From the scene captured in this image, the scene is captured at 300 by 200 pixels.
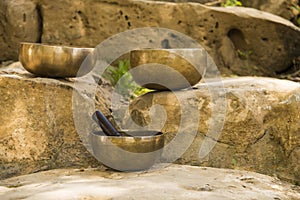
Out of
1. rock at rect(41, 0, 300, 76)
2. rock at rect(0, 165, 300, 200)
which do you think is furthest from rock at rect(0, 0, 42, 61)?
rock at rect(0, 165, 300, 200)

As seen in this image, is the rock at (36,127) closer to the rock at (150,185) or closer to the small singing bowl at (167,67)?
the rock at (150,185)

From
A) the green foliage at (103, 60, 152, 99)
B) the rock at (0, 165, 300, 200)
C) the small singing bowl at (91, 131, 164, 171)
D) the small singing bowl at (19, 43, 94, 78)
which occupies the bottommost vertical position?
the rock at (0, 165, 300, 200)

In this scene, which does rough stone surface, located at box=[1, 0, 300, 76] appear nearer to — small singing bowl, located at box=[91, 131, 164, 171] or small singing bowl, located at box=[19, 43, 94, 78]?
small singing bowl, located at box=[19, 43, 94, 78]

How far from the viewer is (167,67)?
3.90m

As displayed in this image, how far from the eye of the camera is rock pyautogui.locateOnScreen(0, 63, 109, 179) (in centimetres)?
352

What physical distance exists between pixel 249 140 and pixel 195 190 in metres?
1.28

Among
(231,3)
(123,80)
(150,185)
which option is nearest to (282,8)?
(231,3)

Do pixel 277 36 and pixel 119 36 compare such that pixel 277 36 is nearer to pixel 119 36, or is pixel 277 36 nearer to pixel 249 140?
pixel 119 36

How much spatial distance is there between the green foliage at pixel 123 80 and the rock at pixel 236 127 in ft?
7.00

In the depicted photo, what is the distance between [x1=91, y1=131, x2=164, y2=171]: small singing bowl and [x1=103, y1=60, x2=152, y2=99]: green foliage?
2550 mm

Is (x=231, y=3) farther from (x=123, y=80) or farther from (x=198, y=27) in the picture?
(x=123, y=80)

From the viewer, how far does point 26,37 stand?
656 centimetres

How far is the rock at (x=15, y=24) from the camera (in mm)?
6414

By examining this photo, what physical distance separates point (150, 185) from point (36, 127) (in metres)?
1.31
